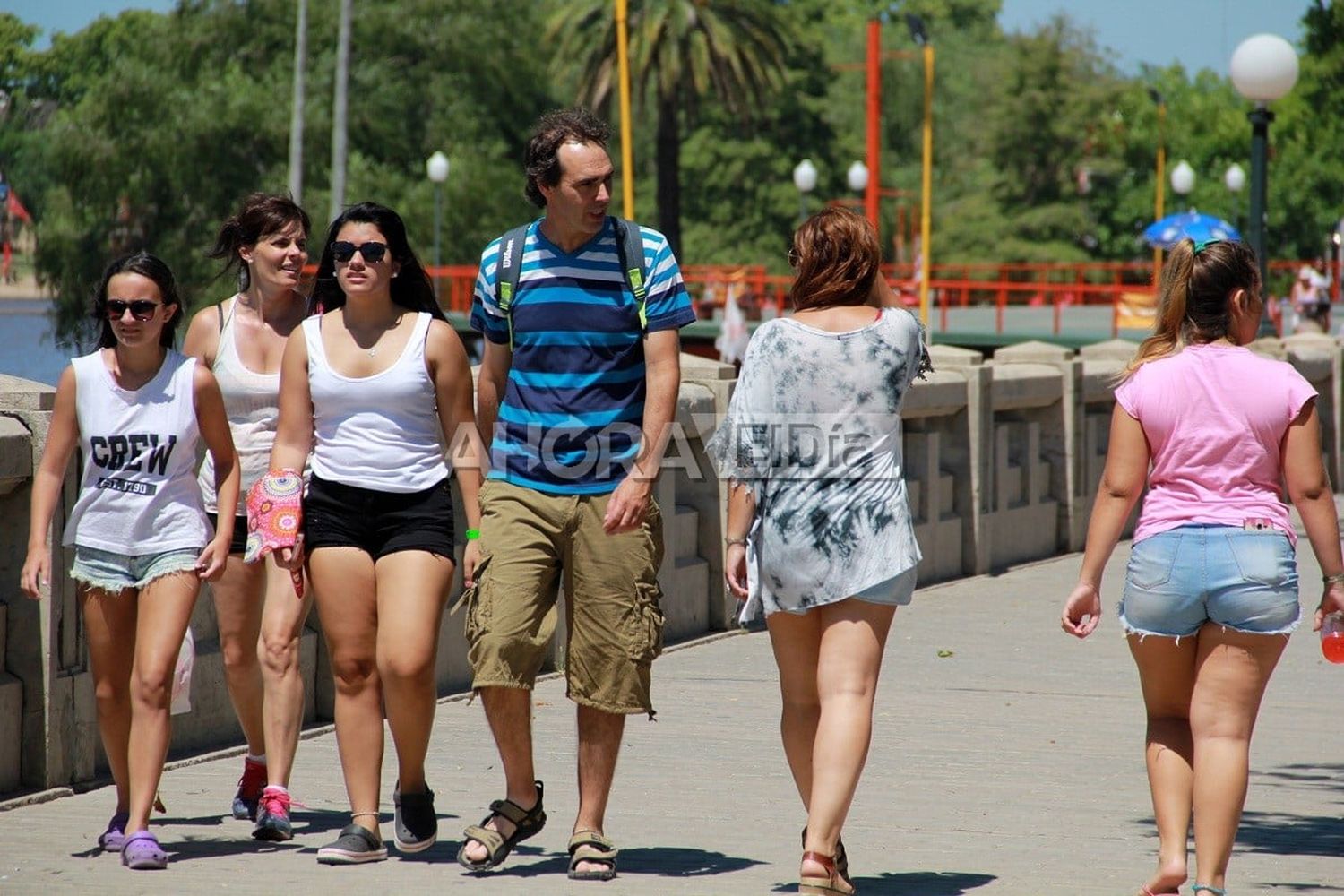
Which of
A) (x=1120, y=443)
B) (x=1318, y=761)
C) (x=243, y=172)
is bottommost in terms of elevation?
(x=1318, y=761)

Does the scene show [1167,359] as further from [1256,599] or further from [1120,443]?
[1256,599]

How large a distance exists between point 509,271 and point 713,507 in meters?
4.66

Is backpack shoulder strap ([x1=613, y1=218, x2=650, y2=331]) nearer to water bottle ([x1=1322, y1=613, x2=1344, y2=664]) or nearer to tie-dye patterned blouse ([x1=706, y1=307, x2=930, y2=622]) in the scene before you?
tie-dye patterned blouse ([x1=706, y1=307, x2=930, y2=622])

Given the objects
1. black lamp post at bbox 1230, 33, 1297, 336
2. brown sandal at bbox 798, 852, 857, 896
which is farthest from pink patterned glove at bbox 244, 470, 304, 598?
black lamp post at bbox 1230, 33, 1297, 336

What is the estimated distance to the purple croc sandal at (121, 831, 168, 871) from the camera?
5.30m

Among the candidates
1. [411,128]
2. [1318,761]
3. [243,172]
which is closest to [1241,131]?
[411,128]

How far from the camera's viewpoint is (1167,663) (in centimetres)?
491

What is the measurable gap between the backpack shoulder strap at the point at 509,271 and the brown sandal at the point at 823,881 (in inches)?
60.9

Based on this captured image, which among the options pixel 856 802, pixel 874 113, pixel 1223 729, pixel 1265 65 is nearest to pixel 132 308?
pixel 856 802

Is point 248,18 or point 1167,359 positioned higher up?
point 248,18

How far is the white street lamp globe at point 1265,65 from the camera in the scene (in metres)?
16.1

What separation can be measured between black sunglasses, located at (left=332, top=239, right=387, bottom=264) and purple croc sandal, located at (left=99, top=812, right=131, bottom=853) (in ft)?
5.27

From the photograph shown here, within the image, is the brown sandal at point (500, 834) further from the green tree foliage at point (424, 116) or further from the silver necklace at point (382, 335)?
the green tree foliage at point (424, 116)

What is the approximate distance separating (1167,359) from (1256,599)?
600 millimetres
